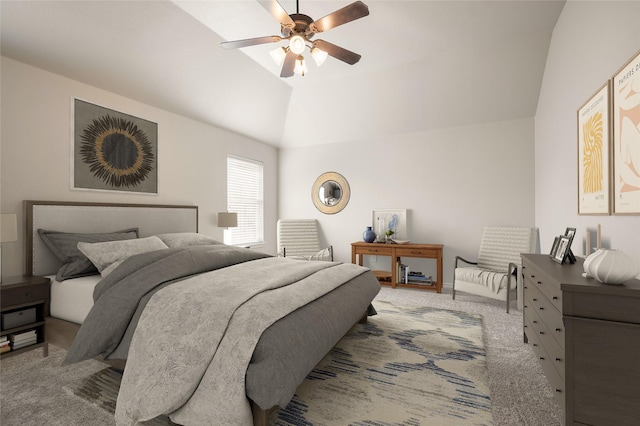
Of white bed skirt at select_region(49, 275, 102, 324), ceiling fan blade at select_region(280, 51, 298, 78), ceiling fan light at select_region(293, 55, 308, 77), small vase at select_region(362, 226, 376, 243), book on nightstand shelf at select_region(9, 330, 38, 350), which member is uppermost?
ceiling fan blade at select_region(280, 51, 298, 78)

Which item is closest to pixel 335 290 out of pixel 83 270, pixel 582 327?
pixel 582 327

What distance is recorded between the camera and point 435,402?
6.74 feet

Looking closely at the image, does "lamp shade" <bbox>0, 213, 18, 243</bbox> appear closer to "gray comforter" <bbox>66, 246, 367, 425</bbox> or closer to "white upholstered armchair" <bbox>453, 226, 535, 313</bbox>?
"gray comforter" <bbox>66, 246, 367, 425</bbox>

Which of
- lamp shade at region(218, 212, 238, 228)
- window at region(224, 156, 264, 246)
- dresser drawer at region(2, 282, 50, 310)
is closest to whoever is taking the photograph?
dresser drawer at region(2, 282, 50, 310)

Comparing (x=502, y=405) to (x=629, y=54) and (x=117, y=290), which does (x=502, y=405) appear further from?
(x=117, y=290)

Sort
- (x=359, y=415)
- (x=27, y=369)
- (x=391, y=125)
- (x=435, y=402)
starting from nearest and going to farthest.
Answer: (x=359, y=415)
(x=435, y=402)
(x=27, y=369)
(x=391, y=125)

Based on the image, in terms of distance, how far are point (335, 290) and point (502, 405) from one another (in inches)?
52.4

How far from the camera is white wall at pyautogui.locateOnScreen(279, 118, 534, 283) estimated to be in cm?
488

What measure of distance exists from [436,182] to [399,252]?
4.53ft

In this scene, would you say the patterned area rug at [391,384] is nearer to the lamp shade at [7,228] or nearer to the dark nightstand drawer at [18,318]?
the dark nightstand drawer at [18,318]

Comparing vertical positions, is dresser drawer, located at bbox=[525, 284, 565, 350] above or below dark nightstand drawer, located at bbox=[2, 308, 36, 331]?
above

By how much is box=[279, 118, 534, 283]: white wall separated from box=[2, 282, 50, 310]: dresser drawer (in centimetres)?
433

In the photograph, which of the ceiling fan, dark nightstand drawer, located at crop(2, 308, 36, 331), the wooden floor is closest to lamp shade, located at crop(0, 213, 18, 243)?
dark nightstand drawer, located at crop(2, 308, 36, 331)

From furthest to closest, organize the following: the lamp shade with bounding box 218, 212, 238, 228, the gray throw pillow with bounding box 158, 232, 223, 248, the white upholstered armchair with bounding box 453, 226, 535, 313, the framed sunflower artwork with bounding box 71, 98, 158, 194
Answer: the lamp shade with bounding box 218, 212, 238, 228
the white upholstered armchair with bounding box 453, 226, 535, 313
the gray throw pillow with bounding box 158, 232, 223, 248
the framed sunflower artwork with bounding box 71, 98, 158, 194
